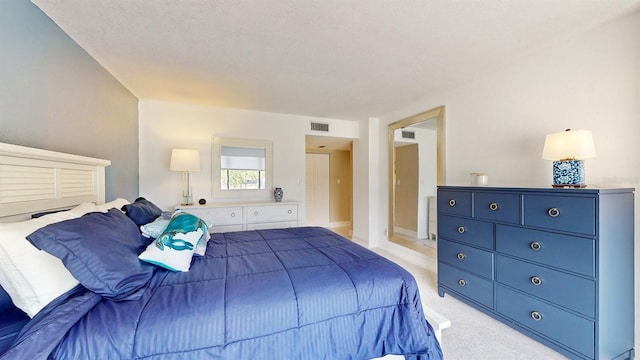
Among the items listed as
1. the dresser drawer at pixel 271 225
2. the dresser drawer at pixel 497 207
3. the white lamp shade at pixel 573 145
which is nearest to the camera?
the white lamp shade at pixel 573 145

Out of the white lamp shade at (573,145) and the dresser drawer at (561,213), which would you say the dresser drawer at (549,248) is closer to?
the dresser drawer at (561,213)

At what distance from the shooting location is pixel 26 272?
3.26 ft

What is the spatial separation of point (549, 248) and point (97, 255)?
262 cm

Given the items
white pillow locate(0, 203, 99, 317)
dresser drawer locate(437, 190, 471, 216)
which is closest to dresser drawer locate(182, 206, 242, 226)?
white pillow locate(0, 203, 99, 317)

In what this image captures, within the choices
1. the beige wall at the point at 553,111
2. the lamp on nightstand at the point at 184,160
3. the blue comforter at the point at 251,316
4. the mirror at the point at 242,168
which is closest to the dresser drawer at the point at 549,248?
the beige wall at the point at 553,111

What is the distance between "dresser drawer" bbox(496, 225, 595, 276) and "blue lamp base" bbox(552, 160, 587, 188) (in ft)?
1.21

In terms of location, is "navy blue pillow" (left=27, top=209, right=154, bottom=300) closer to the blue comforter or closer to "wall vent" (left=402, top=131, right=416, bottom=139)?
the blue comforter

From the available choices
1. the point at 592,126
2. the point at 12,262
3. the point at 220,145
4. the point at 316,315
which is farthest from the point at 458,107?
the point at 12,262

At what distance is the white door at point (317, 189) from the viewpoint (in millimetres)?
5777

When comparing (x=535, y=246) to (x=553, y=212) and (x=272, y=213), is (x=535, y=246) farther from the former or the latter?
(x=272, y=213)

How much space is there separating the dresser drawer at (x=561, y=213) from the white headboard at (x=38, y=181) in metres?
3.15

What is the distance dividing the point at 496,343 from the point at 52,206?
3160 millimetres

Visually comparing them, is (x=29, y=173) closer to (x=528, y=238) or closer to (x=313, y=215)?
(x=528, y=238)

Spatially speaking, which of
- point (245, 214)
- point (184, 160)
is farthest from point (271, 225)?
point (184, 160)
